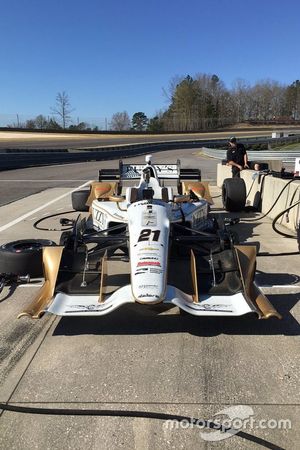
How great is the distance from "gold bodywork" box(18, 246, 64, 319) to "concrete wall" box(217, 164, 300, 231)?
15.8 ft

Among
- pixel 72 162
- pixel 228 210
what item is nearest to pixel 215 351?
pixel 228 210

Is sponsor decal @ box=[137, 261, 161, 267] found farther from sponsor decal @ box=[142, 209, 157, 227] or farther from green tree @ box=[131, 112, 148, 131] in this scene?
green tree @ box=[131, 112, 148, 131]

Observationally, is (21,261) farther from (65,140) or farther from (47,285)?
(65,140)

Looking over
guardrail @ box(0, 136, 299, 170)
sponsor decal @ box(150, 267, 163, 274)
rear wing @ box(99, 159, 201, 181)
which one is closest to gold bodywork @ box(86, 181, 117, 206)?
rear wing @ box(99, 159, 201, 181)

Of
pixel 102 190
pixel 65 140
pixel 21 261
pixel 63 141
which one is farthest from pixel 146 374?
pixel 65 140

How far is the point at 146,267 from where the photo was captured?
158 inches

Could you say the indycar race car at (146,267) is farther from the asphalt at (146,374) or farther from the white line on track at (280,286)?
the white line on track at (280,286)

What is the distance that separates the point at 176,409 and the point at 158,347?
34.2 inches

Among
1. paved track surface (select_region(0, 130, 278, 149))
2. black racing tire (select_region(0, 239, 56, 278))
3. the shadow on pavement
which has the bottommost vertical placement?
the shadow on pavement

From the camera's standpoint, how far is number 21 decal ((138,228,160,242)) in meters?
4.35

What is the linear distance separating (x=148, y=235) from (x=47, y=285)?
1.07 meters

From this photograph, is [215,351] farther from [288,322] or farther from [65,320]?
[65,320]

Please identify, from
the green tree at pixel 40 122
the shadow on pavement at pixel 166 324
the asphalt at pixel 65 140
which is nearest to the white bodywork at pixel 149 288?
the shadow on pavement at pixel 166 324

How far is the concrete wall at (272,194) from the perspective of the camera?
818 cm
